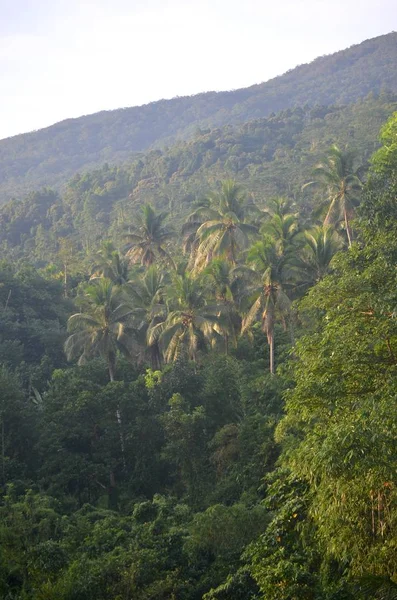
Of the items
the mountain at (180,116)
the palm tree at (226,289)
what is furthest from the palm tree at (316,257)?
the mountain at (180,116)

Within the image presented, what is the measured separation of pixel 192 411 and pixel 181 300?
5.40m

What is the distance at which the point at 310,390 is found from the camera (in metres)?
11.1

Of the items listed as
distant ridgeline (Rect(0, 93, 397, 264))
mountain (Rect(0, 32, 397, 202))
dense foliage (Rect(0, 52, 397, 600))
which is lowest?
dense foliage (Rect(0, 52, 397, 600))

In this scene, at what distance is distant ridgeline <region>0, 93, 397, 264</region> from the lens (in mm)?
62031

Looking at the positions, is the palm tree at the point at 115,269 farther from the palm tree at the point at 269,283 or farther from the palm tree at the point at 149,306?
the palm tree at the point at 269,283

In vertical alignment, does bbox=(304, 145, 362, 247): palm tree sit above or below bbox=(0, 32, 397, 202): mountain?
below

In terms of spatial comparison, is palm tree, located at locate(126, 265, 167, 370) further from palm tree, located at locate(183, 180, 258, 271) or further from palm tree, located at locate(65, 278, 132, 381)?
palm tree, located at locate(183, 180, 258, 271)

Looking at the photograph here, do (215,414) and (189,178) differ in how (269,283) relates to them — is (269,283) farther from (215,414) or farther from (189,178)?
(189,178)

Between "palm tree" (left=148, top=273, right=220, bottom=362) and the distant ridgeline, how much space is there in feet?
88.6

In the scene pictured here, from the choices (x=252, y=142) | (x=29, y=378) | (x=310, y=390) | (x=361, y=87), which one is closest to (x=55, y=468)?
(x=29, y=378)

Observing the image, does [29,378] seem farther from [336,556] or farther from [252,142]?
[252,142]

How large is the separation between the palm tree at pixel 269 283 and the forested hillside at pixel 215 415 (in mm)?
100

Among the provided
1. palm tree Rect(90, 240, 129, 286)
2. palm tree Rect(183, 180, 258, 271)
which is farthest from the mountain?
palm tree Rect(183, 180, 258, 271)

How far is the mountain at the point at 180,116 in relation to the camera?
14450cm
